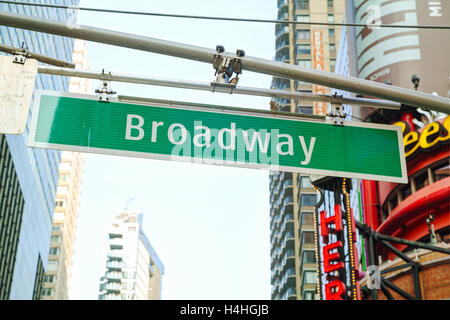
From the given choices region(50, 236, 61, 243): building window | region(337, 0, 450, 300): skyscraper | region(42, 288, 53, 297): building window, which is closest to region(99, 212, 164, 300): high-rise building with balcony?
region(50, 236, 61, 243): building window

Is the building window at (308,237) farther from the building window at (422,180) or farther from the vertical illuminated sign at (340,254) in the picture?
the vertical illuminated sign at (340,254)

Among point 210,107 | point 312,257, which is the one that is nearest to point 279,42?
point 312,257

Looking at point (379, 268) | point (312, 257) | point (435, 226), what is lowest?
point (379, 268)

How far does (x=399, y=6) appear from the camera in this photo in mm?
38938

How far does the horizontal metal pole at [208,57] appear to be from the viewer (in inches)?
221

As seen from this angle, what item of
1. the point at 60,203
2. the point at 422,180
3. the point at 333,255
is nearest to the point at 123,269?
the point at 60,203

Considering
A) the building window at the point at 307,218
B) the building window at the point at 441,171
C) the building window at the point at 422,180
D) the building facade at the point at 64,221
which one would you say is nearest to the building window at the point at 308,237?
the building window at the point at 307,218

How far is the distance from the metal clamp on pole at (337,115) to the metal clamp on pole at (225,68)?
107cm

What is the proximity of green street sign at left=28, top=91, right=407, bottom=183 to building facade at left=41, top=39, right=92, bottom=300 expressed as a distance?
4743 inches

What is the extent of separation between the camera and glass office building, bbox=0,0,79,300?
60.4m

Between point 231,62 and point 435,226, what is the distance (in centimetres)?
2692

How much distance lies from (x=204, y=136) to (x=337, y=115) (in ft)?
4.47

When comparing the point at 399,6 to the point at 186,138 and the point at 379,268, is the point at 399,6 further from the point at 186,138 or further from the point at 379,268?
the point at 186,138

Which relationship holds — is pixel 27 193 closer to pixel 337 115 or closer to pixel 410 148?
pixel 410 148
